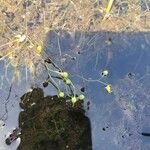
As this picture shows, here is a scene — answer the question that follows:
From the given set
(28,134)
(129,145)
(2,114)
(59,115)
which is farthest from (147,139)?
(2,114)

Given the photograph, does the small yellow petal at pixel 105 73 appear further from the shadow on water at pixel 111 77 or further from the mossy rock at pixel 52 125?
the mossy rock at pixel 52 125

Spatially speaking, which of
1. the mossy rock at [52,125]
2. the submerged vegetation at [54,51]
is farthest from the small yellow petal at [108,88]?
the mossy rock at [52,125]

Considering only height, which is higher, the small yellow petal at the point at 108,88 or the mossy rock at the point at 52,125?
the small yellow petal at the point at 108,88

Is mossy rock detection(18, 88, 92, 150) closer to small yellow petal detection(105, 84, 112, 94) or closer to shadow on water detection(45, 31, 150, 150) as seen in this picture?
shadow on water detection(45, 31, 150, 150)

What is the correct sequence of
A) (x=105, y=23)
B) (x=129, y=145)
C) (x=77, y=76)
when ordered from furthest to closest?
A: (x=105, y=23) → (x=77, y=76) → (x=129, y=145)

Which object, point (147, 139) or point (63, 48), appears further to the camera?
point (63, 48)

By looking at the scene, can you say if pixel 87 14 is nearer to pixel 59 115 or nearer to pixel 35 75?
pixel 35 75

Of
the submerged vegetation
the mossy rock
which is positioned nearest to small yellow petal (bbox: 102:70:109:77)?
the submerged vegetation

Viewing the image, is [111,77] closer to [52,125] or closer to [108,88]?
[108,88]
